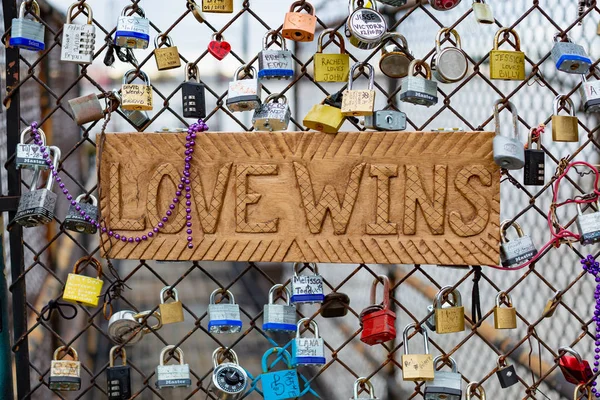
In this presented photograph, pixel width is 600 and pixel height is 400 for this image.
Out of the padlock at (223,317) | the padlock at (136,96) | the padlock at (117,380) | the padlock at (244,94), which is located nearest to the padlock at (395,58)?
the padlock at (244,94)

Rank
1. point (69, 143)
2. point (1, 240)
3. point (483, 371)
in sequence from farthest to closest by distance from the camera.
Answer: point (69, 143), point (483, 371), point (1, 240)

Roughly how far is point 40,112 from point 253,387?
Result: 177 centimetres

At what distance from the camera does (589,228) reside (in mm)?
1347

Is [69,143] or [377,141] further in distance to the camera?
[69,143]

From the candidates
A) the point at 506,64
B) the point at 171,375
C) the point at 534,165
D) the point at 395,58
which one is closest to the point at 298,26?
the point at 395,58

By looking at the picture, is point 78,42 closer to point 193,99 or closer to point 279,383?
point 193,99

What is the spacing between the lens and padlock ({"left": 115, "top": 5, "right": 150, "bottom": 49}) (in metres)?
1.33

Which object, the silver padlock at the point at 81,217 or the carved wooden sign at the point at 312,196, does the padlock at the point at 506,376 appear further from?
the silver padlock at the point at 81,217

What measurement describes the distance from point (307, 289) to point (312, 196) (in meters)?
0.19

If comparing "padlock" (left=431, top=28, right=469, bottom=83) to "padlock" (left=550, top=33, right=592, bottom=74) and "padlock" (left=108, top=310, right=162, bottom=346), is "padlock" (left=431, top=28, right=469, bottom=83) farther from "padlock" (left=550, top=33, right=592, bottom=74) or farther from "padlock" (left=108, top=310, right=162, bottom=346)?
"padlock" (left=108, top=310, right=162, bottom=346)

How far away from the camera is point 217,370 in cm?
142

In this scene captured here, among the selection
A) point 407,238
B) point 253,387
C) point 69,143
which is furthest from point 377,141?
point 69,143

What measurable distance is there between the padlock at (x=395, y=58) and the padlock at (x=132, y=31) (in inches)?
18.8

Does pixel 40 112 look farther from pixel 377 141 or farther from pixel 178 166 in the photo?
pixel 377 141
